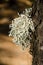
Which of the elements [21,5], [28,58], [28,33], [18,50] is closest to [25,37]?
[28,33]

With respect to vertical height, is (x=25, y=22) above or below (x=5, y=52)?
above

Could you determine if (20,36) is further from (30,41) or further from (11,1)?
(11,1)

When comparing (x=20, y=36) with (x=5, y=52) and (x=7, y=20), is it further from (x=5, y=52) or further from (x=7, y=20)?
(x=7, y=20)

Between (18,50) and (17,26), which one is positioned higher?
(17,26)

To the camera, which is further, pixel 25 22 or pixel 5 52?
pixel 5 52

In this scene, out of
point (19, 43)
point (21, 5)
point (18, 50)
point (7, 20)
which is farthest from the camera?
point (21, 5)

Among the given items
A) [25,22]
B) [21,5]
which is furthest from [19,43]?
[21,5]

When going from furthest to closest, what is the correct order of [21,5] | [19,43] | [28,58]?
[21,5]
[28,58]
[19,43]

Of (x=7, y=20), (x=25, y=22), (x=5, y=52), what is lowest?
(x=5, y=52)

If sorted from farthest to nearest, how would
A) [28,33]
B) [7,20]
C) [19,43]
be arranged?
[7,20]
[19,43]
[28,33]
